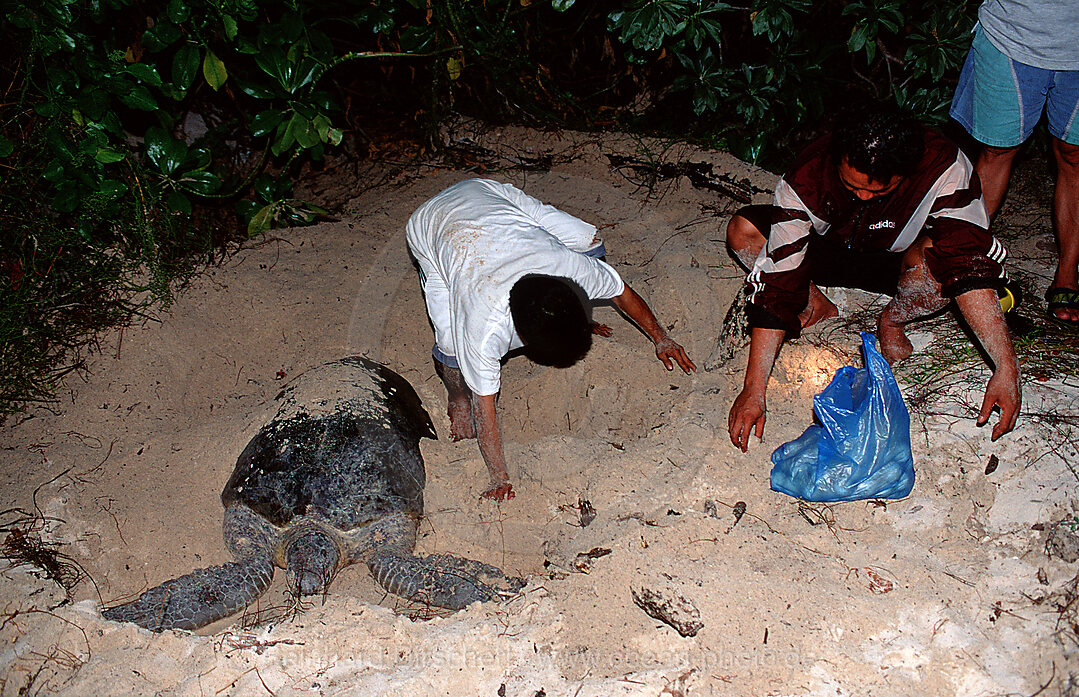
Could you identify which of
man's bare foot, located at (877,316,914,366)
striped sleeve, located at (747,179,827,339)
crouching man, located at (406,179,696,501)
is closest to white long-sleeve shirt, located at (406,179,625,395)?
crouching man, located at (406,179,696,501)

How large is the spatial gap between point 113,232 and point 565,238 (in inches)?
89.6

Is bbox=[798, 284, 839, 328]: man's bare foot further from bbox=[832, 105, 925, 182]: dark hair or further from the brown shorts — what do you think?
bbox=[832, 105, 925, 182]: dark hair

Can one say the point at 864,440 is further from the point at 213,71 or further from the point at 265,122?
the point at 213,71

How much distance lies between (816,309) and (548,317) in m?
1.25

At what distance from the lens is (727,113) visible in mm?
3764

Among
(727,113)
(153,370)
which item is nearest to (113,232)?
(153,370)

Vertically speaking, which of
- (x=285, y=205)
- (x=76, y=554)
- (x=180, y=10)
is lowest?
(x=76, y=554)

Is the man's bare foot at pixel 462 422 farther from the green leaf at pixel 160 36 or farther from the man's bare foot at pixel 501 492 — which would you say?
the green leaf at pixel 160 36

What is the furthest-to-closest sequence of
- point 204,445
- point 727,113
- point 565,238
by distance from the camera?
point 727,113 < point 204,445 < point 565,238

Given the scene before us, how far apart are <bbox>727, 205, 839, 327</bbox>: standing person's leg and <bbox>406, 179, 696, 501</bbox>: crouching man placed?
44cm

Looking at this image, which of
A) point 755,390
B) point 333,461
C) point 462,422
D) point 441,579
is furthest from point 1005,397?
point 333,461

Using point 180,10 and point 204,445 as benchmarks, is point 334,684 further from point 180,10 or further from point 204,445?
point 180,10

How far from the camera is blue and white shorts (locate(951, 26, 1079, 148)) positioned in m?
2.18

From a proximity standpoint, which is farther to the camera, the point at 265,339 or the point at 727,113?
the point at 727,113
